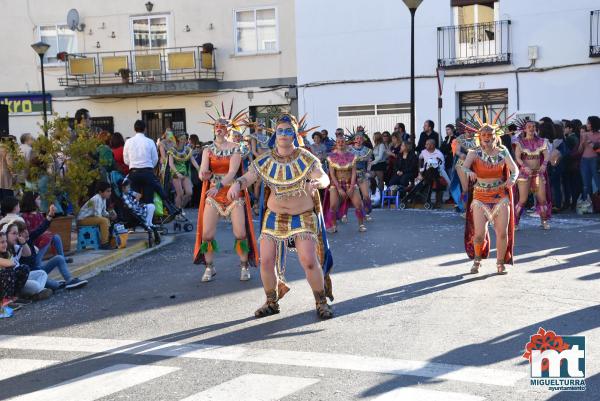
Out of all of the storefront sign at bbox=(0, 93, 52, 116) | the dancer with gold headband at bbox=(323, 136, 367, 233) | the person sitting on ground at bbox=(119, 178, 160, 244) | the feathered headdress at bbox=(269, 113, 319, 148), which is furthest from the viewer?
the storefront sign at bbox=(0, 93, 52, 116)

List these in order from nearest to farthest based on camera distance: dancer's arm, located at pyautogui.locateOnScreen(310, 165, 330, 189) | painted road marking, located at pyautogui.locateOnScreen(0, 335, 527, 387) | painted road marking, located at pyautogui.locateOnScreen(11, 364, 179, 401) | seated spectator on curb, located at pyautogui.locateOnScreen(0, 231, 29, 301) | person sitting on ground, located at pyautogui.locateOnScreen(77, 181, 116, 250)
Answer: painted road marking, located at pyautogui.locateOnScreen(11, 364, 179, 401)
painted road marking, located at pyautogui.locateOnScreen(0, 335, 527, 387)
dancer's arm, located at pyautogui.locateOnScreen(310, 165, 330, 189)
seated spectator on curb, located at pyautogui.locateOnScreen(0, 231, 29, 301)
person sitting on ground, located at pyautogui.locateOnScreen(77, 181, 116, 250)

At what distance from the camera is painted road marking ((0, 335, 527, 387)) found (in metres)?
6.32

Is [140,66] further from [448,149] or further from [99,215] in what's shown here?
[99,215]

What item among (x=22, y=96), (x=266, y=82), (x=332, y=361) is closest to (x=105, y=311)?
(x=332, y=361)

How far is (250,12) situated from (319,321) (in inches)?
907

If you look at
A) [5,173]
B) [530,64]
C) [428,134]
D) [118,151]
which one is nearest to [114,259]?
[5,173]

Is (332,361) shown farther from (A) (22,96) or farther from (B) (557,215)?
(A) (22,96)

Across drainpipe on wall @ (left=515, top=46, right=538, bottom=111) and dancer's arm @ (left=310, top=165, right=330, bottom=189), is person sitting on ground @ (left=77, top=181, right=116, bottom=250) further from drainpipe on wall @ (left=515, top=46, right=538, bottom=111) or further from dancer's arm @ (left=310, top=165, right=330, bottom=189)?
drainpipe on wall @ (left=515, top=46, right=538, bottom=111)

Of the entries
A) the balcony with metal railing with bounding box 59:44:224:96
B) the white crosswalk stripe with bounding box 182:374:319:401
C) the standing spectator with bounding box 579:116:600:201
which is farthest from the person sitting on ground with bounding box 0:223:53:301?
the balcony with metal railing with bounding box 59:44:224:96

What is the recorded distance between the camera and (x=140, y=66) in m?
30.6

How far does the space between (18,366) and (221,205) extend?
394cm

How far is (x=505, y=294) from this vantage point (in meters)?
9.26

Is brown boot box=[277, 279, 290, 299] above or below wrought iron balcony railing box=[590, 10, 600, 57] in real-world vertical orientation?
below

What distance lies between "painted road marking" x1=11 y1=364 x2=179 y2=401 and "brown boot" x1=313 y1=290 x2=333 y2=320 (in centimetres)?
196
